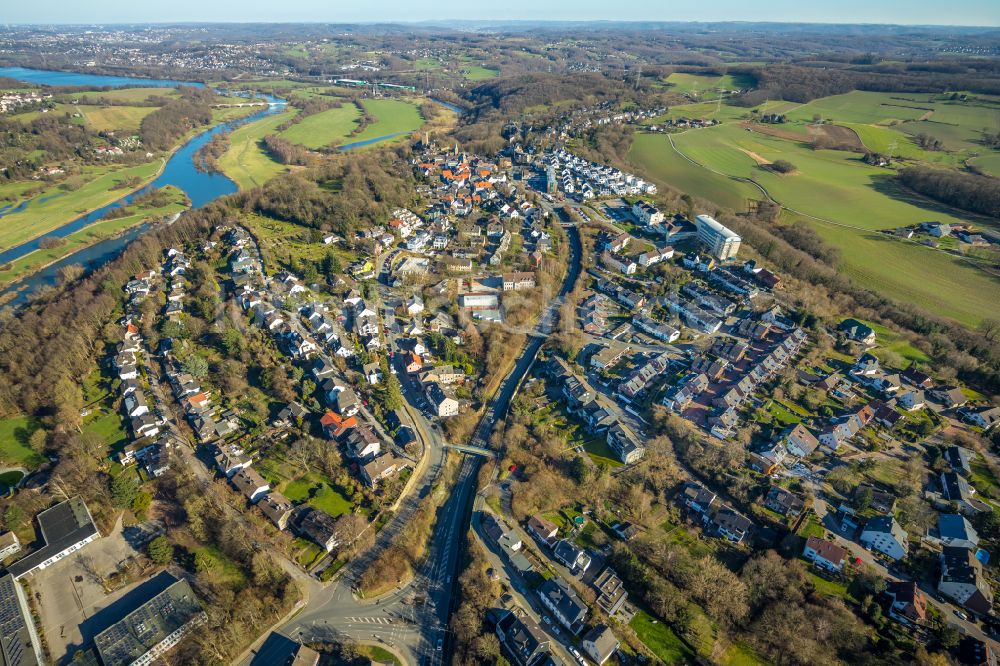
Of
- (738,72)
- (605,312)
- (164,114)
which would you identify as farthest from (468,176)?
(738,72)

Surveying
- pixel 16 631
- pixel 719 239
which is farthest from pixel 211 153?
pixel 719 239

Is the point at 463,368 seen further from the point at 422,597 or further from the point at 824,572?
the point at 824,572

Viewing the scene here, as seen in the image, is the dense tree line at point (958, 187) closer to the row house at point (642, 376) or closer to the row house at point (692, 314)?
the row house at point (692, 314)

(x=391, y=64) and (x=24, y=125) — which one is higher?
(x=391, y=64)

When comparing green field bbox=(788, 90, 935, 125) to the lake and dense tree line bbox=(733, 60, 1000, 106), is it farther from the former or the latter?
the lake

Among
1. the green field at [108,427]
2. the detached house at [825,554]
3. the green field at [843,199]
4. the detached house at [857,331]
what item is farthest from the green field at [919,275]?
the green field at [108,427]

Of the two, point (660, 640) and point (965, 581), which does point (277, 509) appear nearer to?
point (660, 640)
